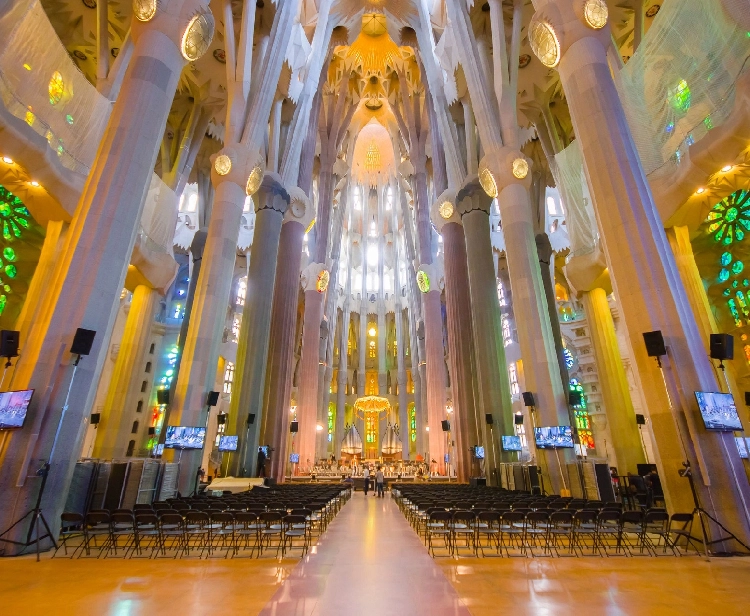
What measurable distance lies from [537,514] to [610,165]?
8.12m

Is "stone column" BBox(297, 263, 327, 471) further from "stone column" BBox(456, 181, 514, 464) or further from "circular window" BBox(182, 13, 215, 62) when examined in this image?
"circular window" BBox(182, 13, 215, 62)

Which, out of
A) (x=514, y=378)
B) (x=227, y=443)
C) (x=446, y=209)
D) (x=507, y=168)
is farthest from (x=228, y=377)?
(x=507, y=168)

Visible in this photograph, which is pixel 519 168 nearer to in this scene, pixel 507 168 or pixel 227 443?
pixel 507 168

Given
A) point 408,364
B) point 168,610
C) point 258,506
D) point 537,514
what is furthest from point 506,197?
point 408,364

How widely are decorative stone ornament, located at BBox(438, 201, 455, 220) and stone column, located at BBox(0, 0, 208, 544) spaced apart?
1609 centimetres

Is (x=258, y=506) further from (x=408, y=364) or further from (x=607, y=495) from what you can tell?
(x=408, y=364)

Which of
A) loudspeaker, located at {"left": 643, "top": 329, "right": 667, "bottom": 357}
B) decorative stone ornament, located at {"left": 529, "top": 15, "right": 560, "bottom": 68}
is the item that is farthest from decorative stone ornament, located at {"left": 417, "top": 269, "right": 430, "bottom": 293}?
loudspeaker, located at {"left": 643, "top": 329, "right": 667, "bottom": 357}

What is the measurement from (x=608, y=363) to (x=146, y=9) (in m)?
20.8

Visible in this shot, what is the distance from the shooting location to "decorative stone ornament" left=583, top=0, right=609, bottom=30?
1076 cm

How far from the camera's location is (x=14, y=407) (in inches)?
280

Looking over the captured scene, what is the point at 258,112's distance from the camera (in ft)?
57.2

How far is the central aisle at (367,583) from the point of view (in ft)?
13.1

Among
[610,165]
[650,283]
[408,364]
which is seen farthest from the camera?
[408,364]

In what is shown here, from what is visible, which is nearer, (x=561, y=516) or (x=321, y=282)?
(x=561, y=516)
